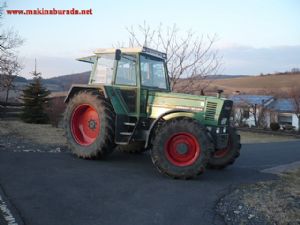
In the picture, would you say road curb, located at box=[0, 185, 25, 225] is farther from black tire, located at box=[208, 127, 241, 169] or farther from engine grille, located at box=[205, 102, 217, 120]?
black tire, located at box=[208, 127, 241, 169]

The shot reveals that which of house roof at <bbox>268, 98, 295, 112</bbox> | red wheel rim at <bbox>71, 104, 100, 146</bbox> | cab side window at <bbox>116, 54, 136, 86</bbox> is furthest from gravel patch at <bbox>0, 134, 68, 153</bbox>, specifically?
house roof at <bbox>268, 98, 295, 112</bbox>

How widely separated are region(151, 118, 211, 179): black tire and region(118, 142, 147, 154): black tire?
1936mm

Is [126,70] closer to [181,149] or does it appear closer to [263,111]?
[181,149]

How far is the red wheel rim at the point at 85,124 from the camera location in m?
10.1

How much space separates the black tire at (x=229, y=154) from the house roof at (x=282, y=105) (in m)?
44.1

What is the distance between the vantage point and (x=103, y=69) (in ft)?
33.5

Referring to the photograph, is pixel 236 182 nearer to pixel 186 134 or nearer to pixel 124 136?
pixel 186 134

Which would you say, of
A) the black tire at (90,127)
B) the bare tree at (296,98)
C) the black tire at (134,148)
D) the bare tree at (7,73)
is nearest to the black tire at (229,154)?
the black tire at (134,148)

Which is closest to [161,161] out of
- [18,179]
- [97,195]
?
[97,195]

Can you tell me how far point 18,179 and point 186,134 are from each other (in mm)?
3277

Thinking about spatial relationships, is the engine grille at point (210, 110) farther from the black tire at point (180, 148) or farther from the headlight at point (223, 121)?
the black tire at point (180, 148)

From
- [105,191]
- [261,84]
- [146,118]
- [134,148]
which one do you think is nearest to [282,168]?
[134,148]

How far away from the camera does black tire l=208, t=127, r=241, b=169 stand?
386 inches

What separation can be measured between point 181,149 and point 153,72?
2332 millimetres
